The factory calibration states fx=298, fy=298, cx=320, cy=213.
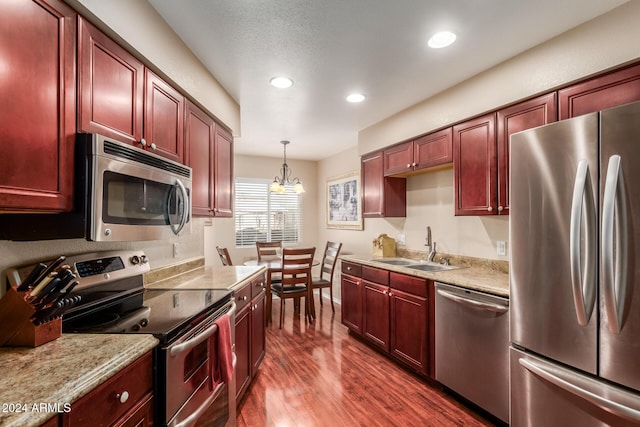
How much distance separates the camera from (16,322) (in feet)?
3.33

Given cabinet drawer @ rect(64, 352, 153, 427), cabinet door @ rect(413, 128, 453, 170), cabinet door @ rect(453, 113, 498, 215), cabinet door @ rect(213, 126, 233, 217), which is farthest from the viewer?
cabinet door @ rect(413, 128, 453, 170)

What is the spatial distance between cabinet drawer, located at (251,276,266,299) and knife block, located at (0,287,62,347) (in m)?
1.46

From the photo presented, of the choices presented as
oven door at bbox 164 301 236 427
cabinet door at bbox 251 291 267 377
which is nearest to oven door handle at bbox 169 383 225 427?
oven door at bbox 164 301 236 427

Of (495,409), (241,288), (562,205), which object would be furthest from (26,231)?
(495,409)

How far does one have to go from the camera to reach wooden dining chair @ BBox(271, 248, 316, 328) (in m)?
3.79

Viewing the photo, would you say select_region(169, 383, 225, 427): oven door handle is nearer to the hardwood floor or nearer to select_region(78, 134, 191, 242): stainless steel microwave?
the hardwood floor

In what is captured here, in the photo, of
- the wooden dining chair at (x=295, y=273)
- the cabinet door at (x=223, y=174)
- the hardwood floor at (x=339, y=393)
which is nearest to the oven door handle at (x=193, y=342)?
the hardwood floor at (x=339, y=393)

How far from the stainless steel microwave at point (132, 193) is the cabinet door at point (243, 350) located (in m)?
0.79

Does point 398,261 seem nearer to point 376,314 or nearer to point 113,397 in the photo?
point 376,314

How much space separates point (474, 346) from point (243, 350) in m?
1.65

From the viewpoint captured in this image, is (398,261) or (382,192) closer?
(398,261)

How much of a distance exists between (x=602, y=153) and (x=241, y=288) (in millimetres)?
2146

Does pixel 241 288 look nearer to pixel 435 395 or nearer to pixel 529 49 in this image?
pixel 435 395

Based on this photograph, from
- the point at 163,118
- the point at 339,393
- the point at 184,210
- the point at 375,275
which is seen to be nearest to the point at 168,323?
the point at 184,210
